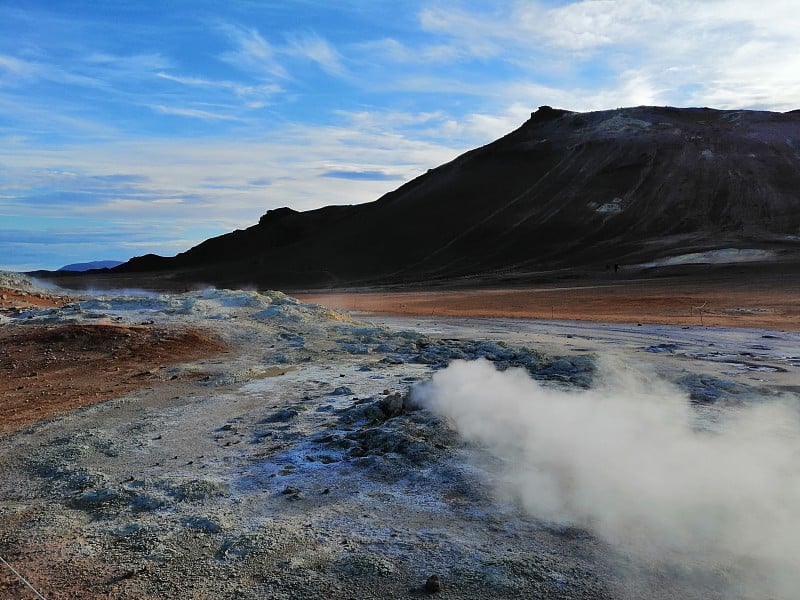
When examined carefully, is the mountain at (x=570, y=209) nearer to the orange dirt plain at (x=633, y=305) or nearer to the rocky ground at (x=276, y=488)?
the orange dirt plain at (x=633, y=305)

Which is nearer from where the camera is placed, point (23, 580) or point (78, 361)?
point (23, 580)

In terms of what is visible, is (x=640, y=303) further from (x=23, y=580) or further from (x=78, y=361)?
(x=23, y=580)

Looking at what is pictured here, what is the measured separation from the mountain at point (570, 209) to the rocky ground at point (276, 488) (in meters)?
41.9

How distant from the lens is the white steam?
14.1 feet

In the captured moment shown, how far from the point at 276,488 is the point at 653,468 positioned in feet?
10.5

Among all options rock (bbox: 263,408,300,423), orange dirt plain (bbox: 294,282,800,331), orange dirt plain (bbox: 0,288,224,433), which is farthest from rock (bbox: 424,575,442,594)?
orange dirt plain (bbox: 294,282,800,331)

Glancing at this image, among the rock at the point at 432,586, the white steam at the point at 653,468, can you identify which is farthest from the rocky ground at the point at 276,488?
the white steam at the point at 653,468

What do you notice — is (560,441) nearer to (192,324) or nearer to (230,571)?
(230,571)

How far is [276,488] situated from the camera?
550 cm

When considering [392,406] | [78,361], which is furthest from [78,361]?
[392,406]

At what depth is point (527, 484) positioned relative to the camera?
17.7ft

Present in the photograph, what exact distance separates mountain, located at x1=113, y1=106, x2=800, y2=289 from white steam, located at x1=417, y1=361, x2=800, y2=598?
4371cm

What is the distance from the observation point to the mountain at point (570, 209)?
192 feet

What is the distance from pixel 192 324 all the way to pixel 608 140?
244 ft
